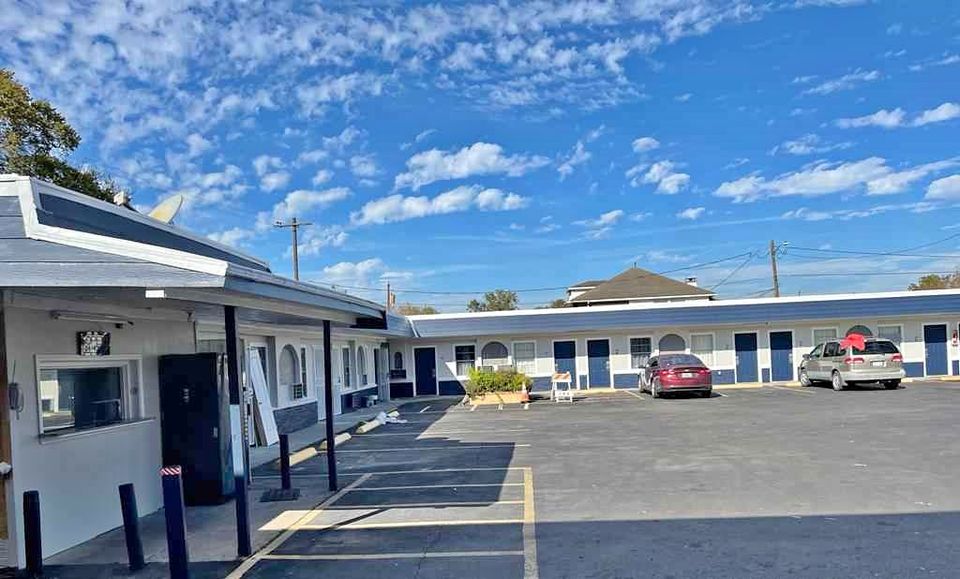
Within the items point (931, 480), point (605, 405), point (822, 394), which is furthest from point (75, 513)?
point (822, 394)

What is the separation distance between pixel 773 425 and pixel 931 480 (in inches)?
251

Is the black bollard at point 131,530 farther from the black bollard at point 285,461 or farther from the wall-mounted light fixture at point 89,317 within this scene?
the black bollard at point 285,461

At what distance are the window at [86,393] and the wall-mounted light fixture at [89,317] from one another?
42 centimetres

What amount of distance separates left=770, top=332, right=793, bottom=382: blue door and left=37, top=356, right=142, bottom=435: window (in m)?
26.2

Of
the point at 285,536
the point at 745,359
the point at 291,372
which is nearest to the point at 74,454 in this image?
the point at 285,536

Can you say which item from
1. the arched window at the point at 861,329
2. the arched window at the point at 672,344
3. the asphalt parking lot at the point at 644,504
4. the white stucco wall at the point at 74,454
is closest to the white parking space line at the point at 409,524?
the asphalt parking lot at the point at 644,504

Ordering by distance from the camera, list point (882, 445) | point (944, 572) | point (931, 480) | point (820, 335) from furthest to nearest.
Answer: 1. point (820, 335)
2. point (882, 445)
3. point (931, 480)
4. point (944, 572)

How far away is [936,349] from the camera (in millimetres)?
29234

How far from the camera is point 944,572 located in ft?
18.6

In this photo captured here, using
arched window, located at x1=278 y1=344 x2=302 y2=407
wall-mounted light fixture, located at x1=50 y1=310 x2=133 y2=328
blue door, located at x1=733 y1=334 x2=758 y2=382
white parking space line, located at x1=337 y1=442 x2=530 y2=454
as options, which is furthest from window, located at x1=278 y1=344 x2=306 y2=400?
blue door, located at x1=733 y1=334 x2=758 y2=382

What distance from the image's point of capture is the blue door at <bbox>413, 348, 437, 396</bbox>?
3031cm

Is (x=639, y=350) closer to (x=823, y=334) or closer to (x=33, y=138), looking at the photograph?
(x=823, y=334)

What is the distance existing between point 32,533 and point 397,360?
954 inches

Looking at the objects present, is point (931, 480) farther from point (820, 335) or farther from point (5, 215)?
point (820, 335)
